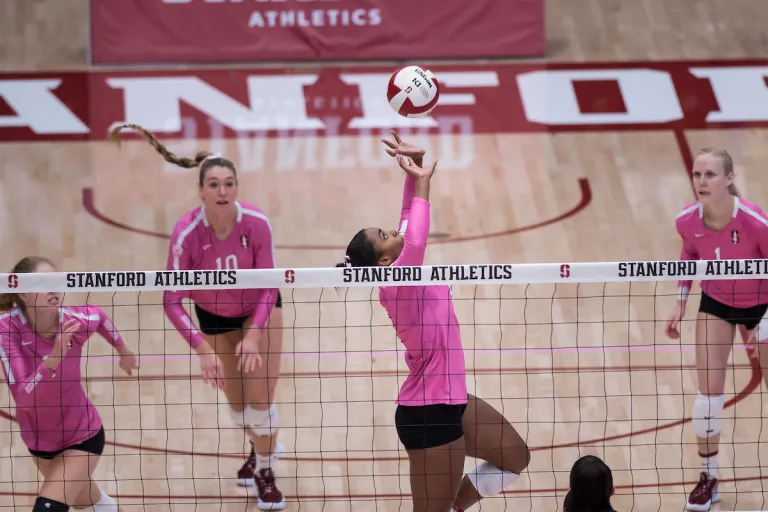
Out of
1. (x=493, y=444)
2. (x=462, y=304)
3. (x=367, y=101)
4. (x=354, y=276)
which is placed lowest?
(x=493, y=444)

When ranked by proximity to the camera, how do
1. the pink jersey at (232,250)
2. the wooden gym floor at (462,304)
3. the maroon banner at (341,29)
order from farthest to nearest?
the maroon banner at (341,29) → the wooden gym floor at (462,304) → the pink jersey at (232,250)

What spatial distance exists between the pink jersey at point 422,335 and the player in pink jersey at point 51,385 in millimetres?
1837

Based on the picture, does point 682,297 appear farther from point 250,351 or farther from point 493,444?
point 250,351

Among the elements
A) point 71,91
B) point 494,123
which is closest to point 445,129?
point 494,123

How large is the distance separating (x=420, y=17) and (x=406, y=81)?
807 centimetres

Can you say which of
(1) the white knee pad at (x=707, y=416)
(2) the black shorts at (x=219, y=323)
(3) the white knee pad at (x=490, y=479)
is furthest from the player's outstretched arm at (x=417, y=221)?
(1) the white knee pad at (x=707, y=416)

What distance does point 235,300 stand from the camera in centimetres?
746

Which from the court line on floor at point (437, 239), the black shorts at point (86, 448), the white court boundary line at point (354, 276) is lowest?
the black shorts at point (86, 448)

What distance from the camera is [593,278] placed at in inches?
239

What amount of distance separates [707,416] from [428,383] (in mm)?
2445

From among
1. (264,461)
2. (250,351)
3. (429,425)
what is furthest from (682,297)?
(264,461)

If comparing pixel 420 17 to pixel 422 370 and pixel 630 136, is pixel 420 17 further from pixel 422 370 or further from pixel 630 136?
pixel 422 370

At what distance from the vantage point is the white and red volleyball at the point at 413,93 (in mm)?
6820

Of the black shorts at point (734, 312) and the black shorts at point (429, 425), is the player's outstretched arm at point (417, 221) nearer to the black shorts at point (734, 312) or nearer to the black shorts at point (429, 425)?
the black shorts at point (429, 425)
